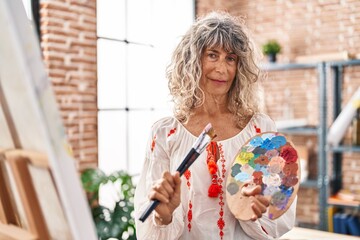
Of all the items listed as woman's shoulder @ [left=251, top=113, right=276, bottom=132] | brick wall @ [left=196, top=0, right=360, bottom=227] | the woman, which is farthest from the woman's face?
brick wall @ [left=196, top=0, right=360, bottom=227]

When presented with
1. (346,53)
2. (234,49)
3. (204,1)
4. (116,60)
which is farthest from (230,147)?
(204,1)

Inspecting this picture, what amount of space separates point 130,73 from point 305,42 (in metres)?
1.79

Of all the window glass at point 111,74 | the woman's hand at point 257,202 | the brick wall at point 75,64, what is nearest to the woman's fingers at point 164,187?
the woman's hand at point 257,202

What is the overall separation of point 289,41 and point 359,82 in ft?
2.61

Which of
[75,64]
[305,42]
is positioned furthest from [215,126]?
[305,42]

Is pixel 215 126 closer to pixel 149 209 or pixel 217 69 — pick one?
pixel 217 69

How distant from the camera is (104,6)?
10.7ft

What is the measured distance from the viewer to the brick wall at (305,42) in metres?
3.91

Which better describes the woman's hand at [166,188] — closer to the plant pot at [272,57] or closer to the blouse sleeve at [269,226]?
the blouse sleeve at [269,226]

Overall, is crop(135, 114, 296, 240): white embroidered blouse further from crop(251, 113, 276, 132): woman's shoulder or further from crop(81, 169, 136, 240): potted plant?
crop(81, 169, 136, 240): potted plant

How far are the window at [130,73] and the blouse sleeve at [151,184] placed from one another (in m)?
1.93

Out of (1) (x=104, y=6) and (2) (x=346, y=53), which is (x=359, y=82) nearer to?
(2) (x=346, y=53)

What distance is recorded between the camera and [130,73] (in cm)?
356

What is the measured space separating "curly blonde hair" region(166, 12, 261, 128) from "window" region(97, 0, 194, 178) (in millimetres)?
1872
